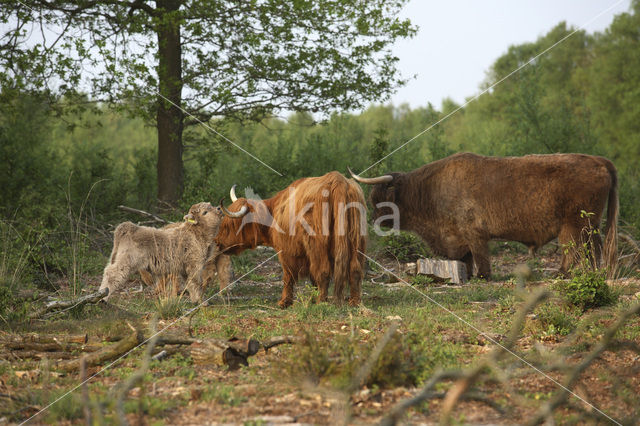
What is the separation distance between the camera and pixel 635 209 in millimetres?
14586

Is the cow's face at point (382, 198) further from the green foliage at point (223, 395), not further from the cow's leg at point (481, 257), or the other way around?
the green foliage at point (223, 395)

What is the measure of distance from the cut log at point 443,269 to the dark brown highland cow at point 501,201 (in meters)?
0.55

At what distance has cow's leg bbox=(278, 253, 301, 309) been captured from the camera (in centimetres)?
779

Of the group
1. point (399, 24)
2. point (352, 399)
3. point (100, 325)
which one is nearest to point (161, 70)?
point (399, 24)

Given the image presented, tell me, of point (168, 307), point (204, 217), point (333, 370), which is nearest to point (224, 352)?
point (333, 370)

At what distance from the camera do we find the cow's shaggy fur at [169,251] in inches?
310

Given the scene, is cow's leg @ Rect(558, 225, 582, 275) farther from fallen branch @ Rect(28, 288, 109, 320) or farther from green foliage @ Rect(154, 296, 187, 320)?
fallen branch @ Rect(28, 288, 109, 320)

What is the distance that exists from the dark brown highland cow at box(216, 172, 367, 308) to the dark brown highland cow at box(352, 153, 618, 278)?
312cm

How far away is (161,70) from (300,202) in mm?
6744

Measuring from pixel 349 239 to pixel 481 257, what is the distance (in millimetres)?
3839

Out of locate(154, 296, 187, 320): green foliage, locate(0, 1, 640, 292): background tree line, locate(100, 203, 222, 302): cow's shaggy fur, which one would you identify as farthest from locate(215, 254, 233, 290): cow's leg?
locate(0, 1, 640, 292): background tree line

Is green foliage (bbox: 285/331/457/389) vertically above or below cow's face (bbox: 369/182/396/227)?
below

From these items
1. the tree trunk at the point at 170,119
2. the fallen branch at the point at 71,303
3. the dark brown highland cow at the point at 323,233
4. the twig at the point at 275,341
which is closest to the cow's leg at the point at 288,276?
the dark brown highland cow at the point at 323,233

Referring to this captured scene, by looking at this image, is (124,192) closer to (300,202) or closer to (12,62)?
(12,62)
